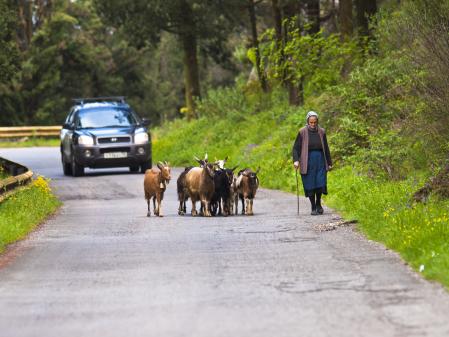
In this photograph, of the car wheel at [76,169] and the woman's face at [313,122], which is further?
the car wheel at [76,169]

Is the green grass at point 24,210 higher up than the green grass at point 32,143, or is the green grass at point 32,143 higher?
the green grass at point 24,210

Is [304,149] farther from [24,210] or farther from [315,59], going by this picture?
[315,59]

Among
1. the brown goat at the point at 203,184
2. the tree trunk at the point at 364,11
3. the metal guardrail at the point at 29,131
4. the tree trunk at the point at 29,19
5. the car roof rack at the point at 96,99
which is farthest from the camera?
the tree trunk at the point at 29,19

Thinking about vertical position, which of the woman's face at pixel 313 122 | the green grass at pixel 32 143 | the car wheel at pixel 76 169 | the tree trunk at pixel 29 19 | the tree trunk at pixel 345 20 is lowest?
the green grass at pixel 32 143

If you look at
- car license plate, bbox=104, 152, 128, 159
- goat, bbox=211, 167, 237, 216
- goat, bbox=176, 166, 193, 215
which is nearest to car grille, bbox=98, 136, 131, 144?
car license plate, bbox=104, 152, 128, 159

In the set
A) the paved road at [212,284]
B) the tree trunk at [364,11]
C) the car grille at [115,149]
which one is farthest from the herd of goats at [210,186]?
the tree trunk at [364,11]

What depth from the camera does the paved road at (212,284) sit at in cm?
994

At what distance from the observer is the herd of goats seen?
21641 millimetres

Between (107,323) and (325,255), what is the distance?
4840 mm

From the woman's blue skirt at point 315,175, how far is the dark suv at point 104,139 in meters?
13.5

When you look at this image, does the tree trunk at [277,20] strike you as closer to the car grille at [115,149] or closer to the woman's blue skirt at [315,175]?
the car grille at [115,149]

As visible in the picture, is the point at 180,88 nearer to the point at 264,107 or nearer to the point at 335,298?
the point at 264,107

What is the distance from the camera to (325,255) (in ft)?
47.7

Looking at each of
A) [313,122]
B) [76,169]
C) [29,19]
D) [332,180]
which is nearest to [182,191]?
[313,122]
